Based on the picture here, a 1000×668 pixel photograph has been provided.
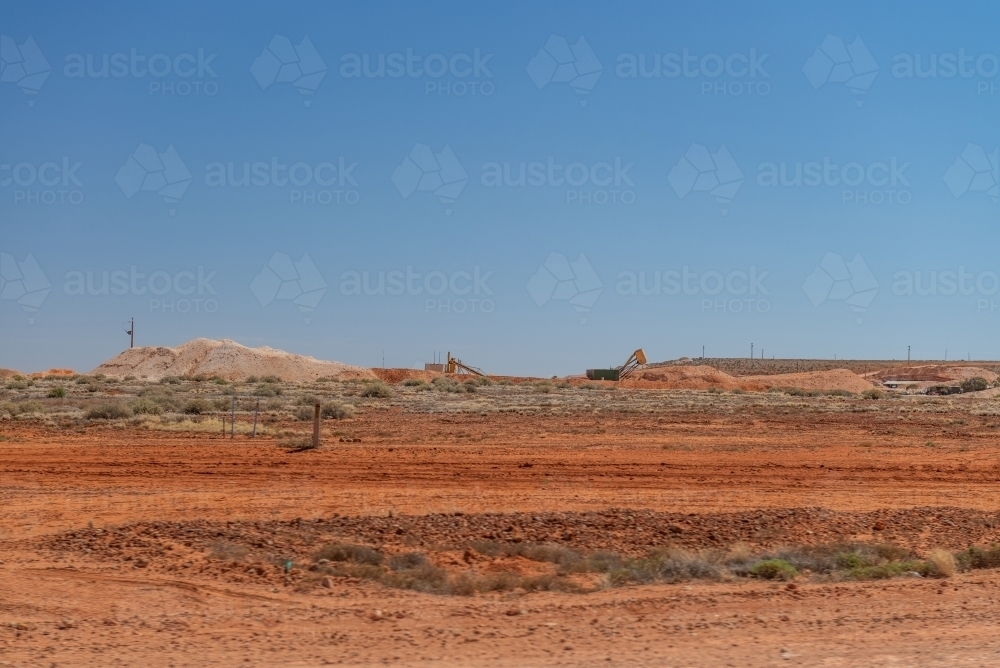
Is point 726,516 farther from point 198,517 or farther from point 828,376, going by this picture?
point 828,376

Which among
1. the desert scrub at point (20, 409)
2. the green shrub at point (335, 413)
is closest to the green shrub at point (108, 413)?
the desert scrub at point (20, 409)

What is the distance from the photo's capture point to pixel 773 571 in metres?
10.0

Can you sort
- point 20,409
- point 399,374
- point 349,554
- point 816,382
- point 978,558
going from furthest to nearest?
point 399,374
point 816,382
point 20,409
point 978,558
point 349,554

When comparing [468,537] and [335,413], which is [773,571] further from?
[335,413]

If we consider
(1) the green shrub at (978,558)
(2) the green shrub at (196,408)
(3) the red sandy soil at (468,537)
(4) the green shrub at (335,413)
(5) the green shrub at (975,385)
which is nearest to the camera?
(3) the red sandy soil at (468,537)

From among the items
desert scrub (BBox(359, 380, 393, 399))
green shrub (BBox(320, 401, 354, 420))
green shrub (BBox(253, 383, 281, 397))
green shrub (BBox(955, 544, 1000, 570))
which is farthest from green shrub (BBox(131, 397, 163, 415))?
green shrub (BBox(955, 544, 1000, 570))

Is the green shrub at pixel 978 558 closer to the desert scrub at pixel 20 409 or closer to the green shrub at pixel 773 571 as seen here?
the green shrub at pixel 773 571

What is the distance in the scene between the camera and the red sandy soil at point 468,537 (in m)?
7.19

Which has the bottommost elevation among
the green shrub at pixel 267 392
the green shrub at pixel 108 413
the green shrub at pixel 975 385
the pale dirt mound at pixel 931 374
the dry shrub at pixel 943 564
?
the dry shrub at pixel 943 564

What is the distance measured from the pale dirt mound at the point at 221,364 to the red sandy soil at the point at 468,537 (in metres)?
59.0

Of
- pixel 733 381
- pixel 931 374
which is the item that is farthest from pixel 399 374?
pixel 931 374

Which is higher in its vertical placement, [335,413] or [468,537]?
[335,413]

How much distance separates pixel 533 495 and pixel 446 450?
7.15m

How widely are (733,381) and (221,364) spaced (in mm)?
47180
